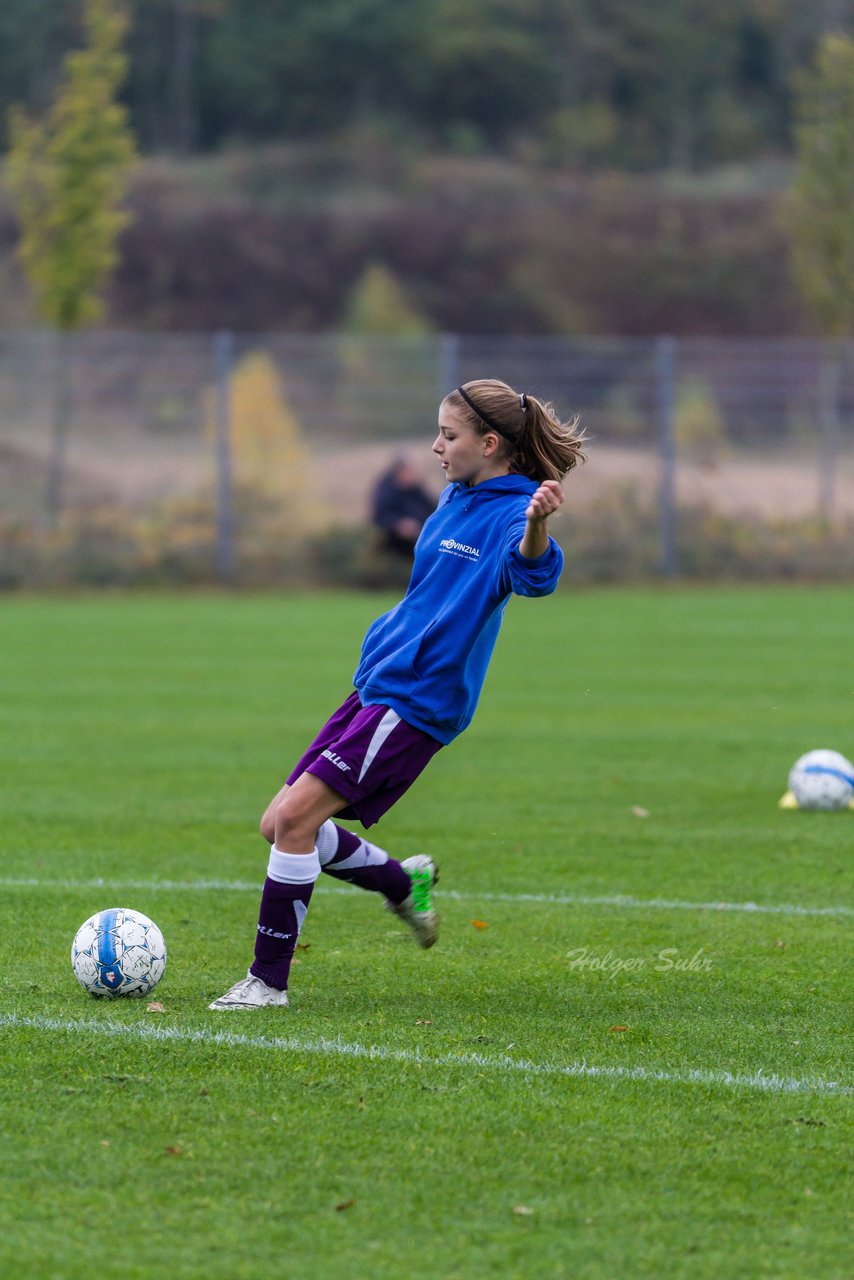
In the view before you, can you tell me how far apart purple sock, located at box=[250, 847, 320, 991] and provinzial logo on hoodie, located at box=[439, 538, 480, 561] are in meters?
1.02

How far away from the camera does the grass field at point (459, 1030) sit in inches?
141

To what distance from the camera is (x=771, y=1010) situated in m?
5.30

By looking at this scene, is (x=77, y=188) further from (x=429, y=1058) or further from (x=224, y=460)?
(x=429, y=1058)

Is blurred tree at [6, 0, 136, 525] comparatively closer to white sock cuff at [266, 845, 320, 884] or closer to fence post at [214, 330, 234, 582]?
fence post at [214, 330, 234, 582]

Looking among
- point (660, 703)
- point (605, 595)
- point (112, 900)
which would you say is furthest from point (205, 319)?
point (112, 900)

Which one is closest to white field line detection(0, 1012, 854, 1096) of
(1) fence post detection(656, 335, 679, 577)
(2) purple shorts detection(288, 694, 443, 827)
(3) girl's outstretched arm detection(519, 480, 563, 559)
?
(2) purple shorts detection(288, 694, 443, 827)

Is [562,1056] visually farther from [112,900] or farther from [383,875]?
[112,900]

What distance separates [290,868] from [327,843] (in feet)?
0.95

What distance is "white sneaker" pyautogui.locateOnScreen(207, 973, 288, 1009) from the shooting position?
5168mm

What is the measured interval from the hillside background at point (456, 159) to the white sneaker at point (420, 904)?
157 feet

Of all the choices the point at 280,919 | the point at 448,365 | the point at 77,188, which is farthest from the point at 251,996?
the point at 77,188

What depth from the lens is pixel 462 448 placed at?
5359 mm

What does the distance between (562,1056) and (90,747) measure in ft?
21.9

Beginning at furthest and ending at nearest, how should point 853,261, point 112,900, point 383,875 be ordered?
point 853,261, point 112,900, point 383,875
